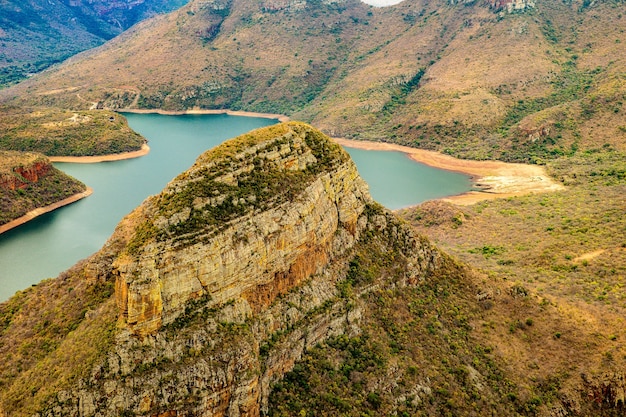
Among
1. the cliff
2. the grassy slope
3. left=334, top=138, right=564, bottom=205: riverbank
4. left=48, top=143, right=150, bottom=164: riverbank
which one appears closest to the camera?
the cliff

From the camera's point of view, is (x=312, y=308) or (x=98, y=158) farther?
(x=98, y=158)

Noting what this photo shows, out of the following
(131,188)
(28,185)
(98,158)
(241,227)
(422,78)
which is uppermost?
(241,227)

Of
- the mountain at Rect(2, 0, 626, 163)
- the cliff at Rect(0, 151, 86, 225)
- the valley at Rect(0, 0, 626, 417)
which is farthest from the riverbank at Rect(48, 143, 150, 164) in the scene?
the valley at Rect(0, 0, 626, 417)

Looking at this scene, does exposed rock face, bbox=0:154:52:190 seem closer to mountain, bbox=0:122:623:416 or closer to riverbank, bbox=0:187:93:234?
riverbank, bbox=0:187:93:234

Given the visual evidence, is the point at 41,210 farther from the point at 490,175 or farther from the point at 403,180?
the point at 490,175

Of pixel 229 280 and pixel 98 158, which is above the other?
pixel 229 280

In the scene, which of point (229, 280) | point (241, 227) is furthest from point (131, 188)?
point (229, 280)
